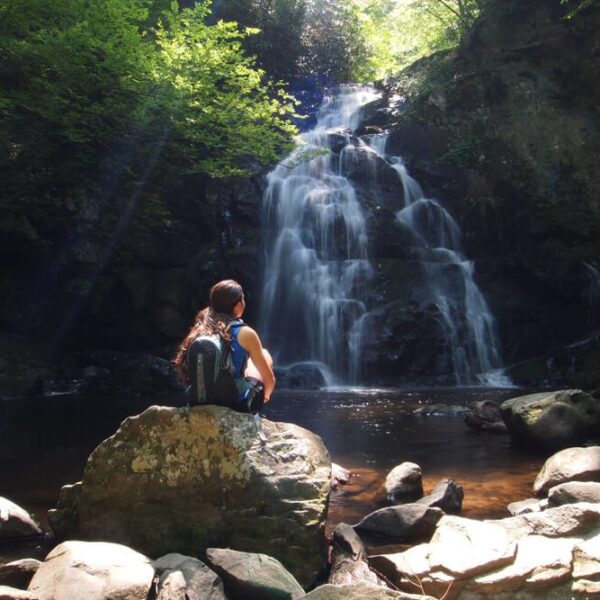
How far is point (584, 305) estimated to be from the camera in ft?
56.5

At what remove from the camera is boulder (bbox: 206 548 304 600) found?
12.1ft

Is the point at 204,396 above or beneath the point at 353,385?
beneath

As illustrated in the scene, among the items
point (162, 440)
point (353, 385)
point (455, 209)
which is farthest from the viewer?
point (455, 209)

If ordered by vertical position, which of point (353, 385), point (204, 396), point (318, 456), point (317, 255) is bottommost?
point (318, 456)

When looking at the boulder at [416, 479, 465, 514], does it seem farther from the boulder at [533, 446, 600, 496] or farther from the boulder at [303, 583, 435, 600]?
the boulder at [303, 583, 435, 600]

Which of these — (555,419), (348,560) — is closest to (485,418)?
(555,419)

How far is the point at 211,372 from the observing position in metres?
4.54

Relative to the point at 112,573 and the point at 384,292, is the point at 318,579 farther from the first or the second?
the point at 384,292

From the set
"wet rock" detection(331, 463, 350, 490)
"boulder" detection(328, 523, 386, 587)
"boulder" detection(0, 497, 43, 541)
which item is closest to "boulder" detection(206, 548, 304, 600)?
"boulder" detection(328, 523, 386, 587)

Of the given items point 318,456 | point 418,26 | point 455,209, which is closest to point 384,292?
point 455,209

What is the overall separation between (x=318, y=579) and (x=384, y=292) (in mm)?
13545

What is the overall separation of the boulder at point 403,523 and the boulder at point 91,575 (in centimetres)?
209

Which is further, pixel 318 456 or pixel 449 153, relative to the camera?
pixel 449 153

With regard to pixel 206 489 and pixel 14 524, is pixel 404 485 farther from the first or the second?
pixel 14 524
